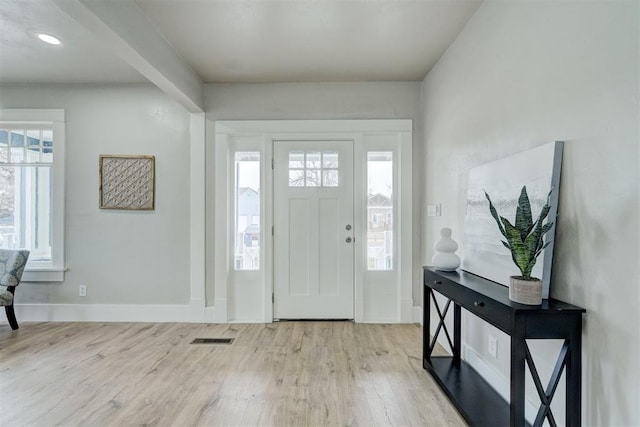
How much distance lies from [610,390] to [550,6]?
166 centimetres

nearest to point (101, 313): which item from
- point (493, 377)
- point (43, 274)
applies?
point (43, 274)

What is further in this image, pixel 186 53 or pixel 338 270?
pixel 338 270

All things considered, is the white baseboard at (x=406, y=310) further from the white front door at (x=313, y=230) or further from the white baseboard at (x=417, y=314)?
the white front door at (x=313, y=230)

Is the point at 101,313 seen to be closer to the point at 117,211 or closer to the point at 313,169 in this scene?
the point at 117,211

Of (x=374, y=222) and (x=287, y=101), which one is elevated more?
(x=287, y=101)

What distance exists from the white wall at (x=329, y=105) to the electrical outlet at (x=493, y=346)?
49.5 inches

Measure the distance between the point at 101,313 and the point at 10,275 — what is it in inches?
33.0

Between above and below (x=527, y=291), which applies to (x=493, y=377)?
below

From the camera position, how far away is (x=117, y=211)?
10.6ft

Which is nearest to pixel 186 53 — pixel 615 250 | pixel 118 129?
pixel 118 129

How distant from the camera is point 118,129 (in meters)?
3.23

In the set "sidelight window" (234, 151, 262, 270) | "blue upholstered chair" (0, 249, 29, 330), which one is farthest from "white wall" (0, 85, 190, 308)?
"sidelight window" (234, 151, 262, 270)

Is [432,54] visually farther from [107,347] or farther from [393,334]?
[107,347]

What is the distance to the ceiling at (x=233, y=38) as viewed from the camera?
201cm
